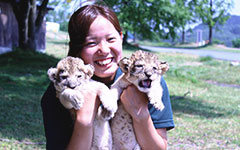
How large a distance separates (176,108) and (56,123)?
23.8 feet

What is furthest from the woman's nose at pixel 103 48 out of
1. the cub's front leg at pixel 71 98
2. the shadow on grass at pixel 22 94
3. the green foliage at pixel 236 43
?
the green foliage at pixel 236 43

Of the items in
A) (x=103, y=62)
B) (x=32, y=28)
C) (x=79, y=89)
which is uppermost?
(x=32, y=28)

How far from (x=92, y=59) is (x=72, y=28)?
430 millimetres

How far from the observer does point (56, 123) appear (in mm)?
3191

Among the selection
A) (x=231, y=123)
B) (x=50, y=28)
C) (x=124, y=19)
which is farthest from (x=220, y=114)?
(x=50, y=28)

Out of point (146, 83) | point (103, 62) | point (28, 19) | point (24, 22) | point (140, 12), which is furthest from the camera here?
point (28, 19)

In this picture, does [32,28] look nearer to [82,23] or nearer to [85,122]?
[82,23]

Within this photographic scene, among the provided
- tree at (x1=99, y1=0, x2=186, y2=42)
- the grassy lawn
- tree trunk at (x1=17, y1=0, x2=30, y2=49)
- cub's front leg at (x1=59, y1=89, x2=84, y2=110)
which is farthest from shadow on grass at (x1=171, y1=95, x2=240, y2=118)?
tree trunk at (x1=17, y1=0, x2=30, y2=49)

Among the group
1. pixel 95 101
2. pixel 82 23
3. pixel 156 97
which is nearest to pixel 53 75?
pixel 95 101

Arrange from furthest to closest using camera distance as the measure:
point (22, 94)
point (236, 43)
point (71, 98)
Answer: point (236, 43)
point (22, 94)
point (71, 98)

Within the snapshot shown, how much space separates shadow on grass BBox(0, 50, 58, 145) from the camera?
7094 millimetres

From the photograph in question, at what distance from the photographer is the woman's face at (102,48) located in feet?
10.7

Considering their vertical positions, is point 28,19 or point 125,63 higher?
point 28,19

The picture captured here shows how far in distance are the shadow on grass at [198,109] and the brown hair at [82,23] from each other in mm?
6395
